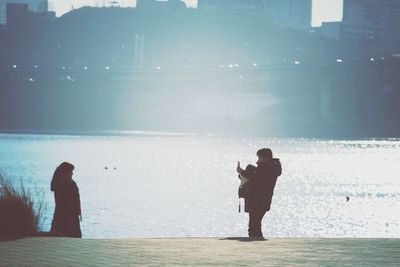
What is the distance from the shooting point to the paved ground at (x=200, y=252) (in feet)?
41.7

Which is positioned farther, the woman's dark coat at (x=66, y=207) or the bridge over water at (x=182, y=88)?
the bridge over water at (x=182, y=88)

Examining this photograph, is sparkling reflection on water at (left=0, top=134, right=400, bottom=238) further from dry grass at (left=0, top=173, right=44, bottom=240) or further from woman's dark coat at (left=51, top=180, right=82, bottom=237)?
dry grass at (left=0, top=173, right=44, bottom=240)

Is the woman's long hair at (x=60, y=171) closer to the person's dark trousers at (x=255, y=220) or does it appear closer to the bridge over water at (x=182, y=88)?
the person's dark trousers at (x=255, y=220)

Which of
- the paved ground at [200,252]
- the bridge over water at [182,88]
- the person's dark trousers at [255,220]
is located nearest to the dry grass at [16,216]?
the paved ground at [200,252]

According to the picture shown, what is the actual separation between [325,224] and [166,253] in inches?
1842

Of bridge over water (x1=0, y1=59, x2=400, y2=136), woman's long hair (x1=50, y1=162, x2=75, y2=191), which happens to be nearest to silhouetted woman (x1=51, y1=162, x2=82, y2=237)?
woman's long hair (x1=50, y1=162, x2=75, y2=191)

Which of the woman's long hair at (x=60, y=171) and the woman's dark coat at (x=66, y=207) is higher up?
the woman's long hair at (x=60, y=171)

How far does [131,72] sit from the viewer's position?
17538cm

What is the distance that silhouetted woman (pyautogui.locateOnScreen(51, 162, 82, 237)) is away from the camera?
16109 millimetres

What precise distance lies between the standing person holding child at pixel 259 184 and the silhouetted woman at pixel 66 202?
209 centimetres

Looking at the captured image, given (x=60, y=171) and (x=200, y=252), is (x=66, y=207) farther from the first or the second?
(x=200, y=252)

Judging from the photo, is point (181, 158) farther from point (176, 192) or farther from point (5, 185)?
point (5, 185)

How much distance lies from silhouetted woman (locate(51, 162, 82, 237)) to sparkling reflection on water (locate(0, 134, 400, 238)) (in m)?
31.1

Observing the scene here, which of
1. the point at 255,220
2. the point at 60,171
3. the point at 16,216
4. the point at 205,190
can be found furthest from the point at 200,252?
the point at 205,190
